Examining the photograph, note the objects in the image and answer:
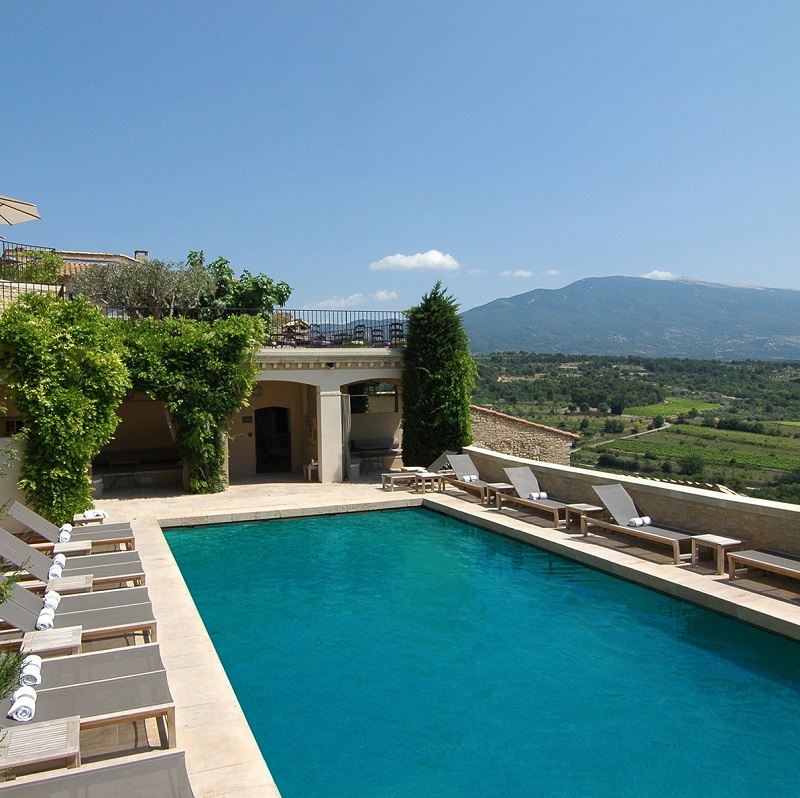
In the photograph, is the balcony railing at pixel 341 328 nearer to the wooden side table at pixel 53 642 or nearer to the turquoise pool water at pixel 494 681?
the turquoise pool water at pixel 494 681

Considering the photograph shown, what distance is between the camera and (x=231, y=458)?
2114 cm

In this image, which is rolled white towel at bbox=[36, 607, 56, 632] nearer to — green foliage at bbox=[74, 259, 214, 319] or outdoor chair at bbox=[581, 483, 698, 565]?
outdoor chair at bbox=[581, 483, 698, 565]

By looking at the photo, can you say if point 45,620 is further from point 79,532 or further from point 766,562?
point 766,562

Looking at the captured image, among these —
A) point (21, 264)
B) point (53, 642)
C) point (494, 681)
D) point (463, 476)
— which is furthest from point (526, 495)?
point (21, 264)

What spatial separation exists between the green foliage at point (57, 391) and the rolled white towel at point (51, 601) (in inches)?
278

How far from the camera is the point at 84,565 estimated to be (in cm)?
887

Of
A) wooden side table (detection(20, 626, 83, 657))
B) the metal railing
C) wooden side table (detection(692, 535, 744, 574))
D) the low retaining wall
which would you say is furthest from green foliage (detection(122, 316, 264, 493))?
wooden side table (detection(692, 535, 744, 574))

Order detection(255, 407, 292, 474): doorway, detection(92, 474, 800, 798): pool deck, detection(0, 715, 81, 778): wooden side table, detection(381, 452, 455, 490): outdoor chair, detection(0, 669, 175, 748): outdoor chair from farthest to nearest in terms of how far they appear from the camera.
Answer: detection(255, 407, 292, 474): doorway → detection(381, 452, 455, 490): outdoor chair → detection(92, 474, 800, 798): pool deck → detection(0, 669, 175, 748): outdoor chair → detection(0, 715, 81, 778): wooden side table

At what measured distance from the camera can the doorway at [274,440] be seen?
21.8 metres

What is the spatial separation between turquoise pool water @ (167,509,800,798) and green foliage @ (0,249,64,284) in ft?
36.3

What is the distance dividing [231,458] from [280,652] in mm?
13713

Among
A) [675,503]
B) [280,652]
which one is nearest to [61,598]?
[280,652]

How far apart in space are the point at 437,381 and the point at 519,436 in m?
5.39

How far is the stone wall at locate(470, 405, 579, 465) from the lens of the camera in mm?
23281
